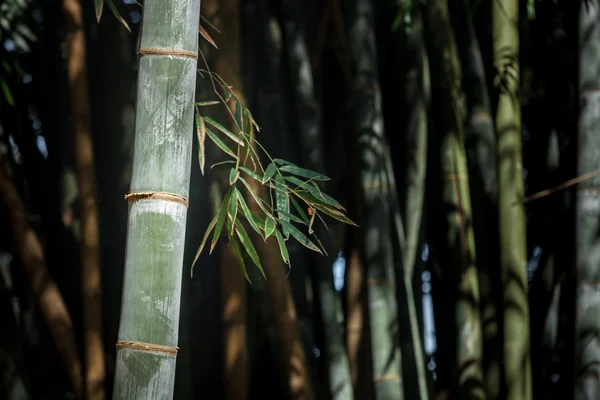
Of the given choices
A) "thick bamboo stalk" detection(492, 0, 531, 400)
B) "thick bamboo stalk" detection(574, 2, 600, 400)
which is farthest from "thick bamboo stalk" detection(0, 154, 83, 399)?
"thick bamboo stalk" detection(574, 2, 600, 400)

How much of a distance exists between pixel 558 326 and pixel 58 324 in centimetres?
150

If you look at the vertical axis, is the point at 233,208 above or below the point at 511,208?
below

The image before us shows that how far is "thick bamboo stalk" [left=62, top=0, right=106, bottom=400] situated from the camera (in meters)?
2.05

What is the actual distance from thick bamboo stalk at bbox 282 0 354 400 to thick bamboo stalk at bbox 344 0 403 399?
0.13m

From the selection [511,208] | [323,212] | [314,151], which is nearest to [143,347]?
[323,212]

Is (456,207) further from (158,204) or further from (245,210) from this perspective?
(158,204)

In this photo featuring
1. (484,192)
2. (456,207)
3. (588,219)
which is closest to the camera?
(588,219)

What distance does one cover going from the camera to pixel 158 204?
3.64 feet

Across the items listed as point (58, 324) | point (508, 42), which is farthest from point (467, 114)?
point (58, 324)

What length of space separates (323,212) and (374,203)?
253 mm

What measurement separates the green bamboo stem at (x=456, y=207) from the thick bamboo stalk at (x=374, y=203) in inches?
7.7

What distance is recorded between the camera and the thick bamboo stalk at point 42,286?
2102mm

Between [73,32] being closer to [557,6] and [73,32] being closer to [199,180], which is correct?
[199,180]

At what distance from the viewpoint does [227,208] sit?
128 cm
